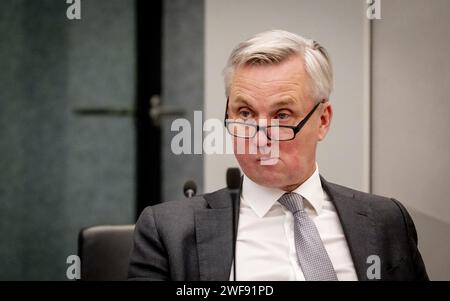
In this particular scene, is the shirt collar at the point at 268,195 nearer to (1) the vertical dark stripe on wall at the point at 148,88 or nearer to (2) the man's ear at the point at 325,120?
(2) the man's ear at the point at 325,120

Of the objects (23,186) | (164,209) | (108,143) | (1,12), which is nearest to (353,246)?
(164,209)

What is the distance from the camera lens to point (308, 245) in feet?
3.18

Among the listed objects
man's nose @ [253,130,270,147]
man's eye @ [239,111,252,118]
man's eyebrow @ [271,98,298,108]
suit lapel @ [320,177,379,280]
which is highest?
man's eyebrow @ [271,98,298,108]

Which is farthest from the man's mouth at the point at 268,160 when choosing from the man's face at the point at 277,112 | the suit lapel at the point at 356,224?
the suit lapel at the point at 356,224

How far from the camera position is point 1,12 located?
1.24 metres

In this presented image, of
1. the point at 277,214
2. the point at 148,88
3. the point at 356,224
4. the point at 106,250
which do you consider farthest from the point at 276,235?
the point at 148,88

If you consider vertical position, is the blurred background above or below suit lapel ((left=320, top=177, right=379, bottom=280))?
above

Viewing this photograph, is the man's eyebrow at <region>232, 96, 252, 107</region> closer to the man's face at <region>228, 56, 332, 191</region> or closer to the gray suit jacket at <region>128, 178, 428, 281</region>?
the man's face at <region>228, 56, 332, 191</region>

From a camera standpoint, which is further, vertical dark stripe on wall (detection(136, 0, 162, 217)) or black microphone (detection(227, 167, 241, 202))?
vertical dark stripe on wall (detection(136, 0, 162, 217))

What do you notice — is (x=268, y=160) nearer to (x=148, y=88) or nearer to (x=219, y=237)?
(x=219, y=237)

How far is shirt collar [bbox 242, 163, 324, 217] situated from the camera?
99 centimetres

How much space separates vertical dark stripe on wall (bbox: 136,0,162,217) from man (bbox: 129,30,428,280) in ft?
0.67

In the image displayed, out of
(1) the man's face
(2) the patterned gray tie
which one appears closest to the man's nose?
(1) the man's face

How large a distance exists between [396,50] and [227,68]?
32 centimetres
